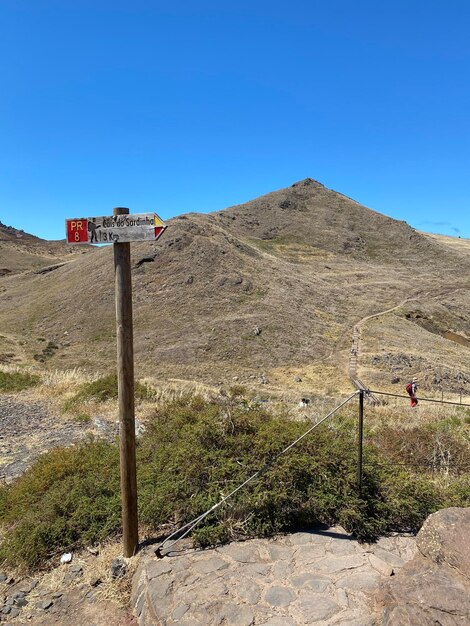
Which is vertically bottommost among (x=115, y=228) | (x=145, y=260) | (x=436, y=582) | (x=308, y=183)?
(x=436, y=582)

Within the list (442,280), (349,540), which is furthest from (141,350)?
(442,280)

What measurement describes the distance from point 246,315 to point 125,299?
2727 cm

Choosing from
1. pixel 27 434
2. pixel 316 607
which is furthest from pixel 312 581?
pixel 27 434

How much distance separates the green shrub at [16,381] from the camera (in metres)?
14.4

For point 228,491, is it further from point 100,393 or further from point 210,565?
point 100,393

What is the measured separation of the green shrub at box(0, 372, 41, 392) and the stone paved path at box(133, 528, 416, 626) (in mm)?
11891

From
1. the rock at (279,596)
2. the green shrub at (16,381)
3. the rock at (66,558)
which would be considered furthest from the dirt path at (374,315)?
the rock at (279,596)

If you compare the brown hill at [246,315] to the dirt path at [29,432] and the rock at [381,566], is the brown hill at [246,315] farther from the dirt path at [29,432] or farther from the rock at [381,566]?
the rock at [381,566]

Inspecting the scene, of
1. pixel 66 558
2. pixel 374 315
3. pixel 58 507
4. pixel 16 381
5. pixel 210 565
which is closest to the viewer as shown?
pixel 210 565

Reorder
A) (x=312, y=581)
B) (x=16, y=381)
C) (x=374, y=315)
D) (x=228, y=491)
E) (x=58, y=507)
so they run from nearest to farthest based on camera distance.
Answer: (x=312, y=581)
(x=228, y=491)
(x=58, y=507)
(x=16, y=381)
(x=374, y=315)

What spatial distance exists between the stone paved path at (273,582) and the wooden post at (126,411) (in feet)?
1.35

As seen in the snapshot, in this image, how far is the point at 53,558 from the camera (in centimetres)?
499

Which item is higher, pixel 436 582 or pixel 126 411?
pixel 126 411

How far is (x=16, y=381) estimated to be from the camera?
14914mm
